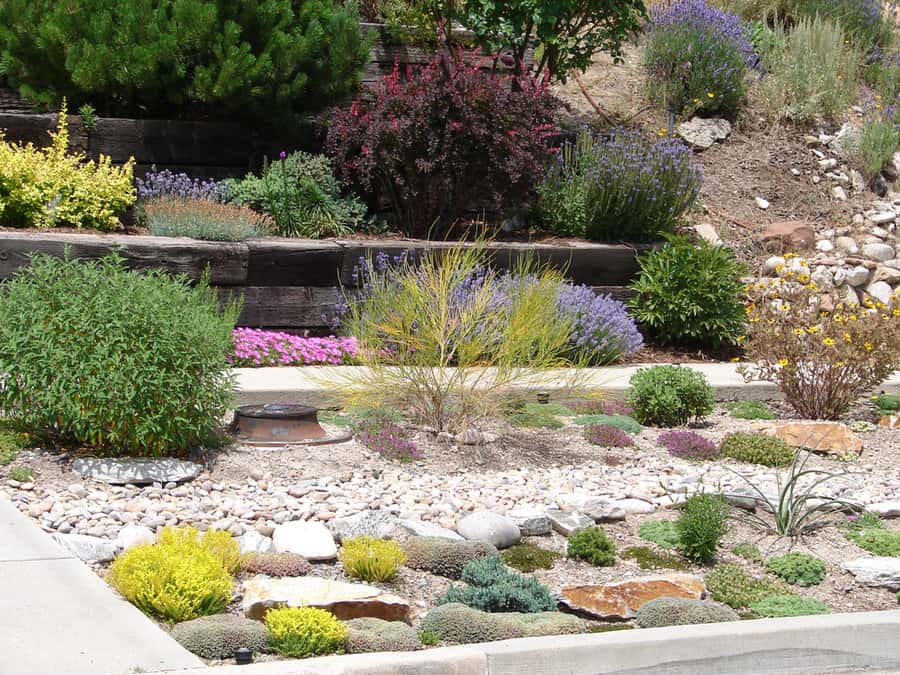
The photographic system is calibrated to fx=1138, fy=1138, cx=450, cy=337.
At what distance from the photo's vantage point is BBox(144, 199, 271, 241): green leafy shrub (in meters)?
9.81

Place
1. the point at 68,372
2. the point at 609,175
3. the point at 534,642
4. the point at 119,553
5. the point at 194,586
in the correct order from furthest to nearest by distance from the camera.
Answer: the point at 609,175 → the point at 68,372 → the point at 119,553 → the point at 194,586 → the point at 534,642

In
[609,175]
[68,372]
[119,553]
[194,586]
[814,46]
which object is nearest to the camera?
[194,586]

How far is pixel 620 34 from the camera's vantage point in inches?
508

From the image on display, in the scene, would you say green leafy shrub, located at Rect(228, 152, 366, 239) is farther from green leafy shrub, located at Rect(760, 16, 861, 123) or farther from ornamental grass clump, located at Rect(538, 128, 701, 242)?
green leafy shrub, located at Rect(760, 16, 861, 123)

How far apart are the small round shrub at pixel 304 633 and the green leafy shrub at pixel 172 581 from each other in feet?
1.22

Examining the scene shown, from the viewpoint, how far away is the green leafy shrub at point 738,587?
4809mm

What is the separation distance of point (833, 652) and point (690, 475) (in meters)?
2.64

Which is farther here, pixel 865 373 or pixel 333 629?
pixel 865 373

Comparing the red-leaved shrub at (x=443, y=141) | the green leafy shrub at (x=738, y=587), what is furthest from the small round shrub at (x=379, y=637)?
the red-leaved shrub at (x=443, y=141)

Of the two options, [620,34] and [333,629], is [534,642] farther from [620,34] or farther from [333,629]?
[620,34]

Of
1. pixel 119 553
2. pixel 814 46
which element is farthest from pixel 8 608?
pixel 814 46

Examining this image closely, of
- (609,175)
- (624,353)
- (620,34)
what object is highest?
(620,34)

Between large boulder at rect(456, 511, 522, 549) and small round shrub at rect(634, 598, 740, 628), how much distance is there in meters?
1.01

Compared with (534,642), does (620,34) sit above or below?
above
